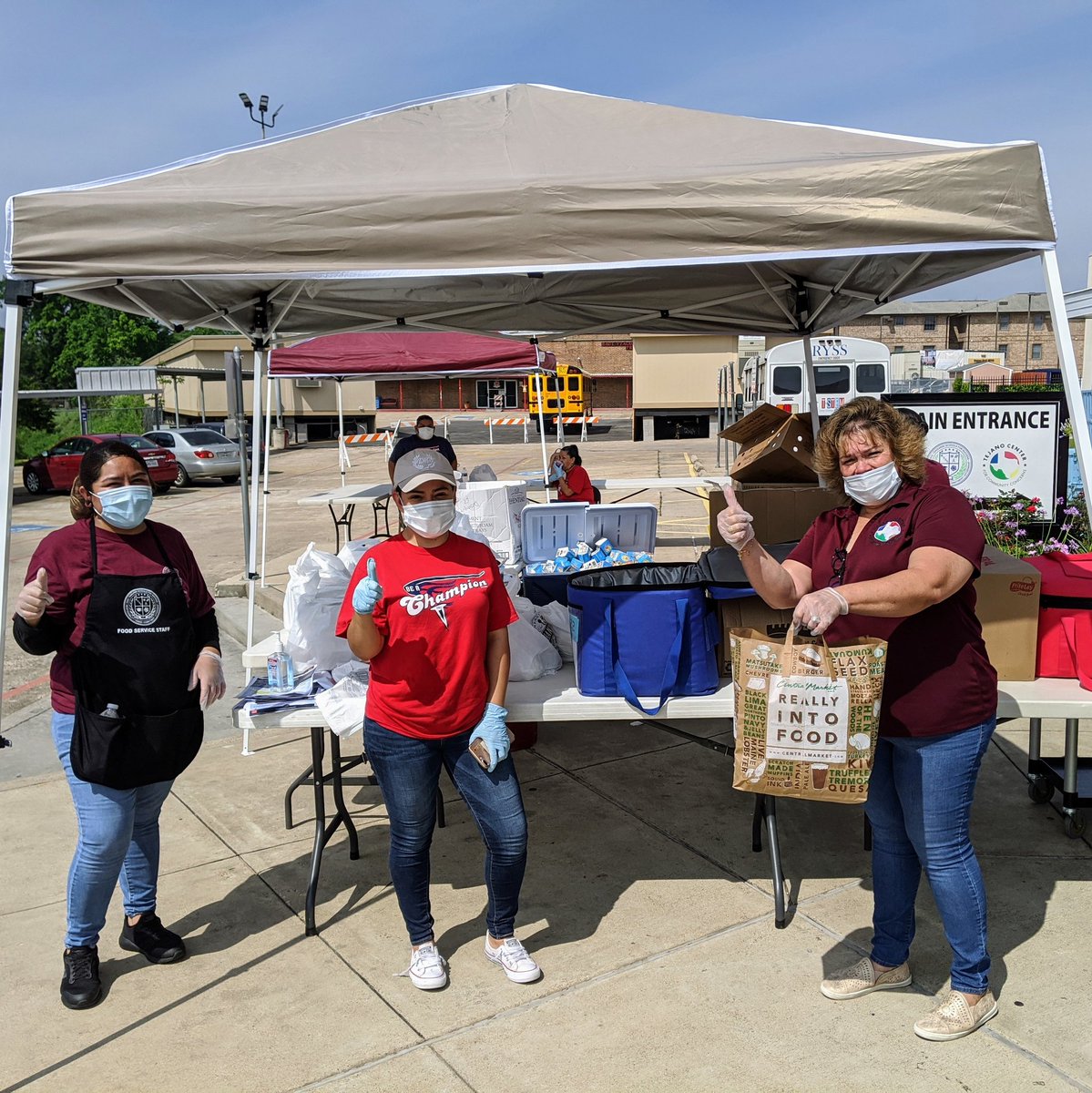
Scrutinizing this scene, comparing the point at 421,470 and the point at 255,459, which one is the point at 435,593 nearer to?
the point at 421,470

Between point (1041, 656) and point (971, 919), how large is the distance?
1314 millimetres

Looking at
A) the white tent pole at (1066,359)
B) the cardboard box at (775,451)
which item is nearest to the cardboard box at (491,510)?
the cardboard box at (775,451)

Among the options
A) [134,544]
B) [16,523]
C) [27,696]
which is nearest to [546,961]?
[134,544]

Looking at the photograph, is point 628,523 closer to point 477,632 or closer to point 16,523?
point 477,632

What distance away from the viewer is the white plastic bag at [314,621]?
4180 mm

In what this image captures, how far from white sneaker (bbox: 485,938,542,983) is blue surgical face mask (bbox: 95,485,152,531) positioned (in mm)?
1909

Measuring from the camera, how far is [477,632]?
3.32 meters

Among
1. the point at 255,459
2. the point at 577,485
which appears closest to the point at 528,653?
the point at 255,459

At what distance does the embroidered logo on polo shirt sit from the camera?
3.25 m

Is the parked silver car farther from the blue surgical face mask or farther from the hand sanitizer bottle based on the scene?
the blue surgical face mask

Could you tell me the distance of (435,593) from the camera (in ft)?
10.7

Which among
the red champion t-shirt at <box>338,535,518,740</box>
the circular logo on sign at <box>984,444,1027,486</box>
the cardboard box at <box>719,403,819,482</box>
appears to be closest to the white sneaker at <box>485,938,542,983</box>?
the red champion t-shirt at <box>338,535,518,740</box>

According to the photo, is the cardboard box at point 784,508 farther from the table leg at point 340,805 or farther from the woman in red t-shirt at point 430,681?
the table leg at point 340,805

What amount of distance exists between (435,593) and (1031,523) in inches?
247
